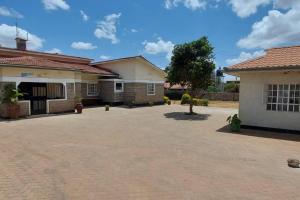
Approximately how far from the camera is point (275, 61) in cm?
1183

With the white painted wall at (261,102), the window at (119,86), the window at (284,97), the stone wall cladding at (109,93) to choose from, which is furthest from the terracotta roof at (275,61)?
the window at (119,86)

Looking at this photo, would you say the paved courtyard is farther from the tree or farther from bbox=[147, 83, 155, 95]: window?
bbox=[147, 83, 155, 95]: window

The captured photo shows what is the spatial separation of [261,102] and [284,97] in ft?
3.38

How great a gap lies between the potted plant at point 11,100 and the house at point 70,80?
0.41 meters

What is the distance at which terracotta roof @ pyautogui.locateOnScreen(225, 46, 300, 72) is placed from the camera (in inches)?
430

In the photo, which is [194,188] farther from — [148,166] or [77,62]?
[77,62]

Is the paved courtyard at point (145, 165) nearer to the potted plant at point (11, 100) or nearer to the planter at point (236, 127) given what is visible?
the planter at point (236, 127)

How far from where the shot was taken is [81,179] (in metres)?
5.76

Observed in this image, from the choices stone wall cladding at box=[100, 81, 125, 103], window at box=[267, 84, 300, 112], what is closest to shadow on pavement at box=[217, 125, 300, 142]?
window at box=[267, 84, 300, 112]

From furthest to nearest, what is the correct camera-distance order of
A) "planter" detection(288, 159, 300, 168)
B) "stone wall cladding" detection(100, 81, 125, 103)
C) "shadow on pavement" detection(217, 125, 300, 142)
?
"stone wall cladding" detection(100, 81, 125, 103), "shadow on pavement" detection(217, 125, 300, 142), "planter" detection(288, 159, 300, 168)

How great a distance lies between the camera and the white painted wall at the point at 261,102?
452 inches

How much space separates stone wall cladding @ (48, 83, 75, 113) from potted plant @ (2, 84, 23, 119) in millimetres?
2605

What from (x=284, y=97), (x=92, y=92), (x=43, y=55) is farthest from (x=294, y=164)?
(x=43, y=55)

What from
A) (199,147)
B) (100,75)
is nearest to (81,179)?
(199,147)
